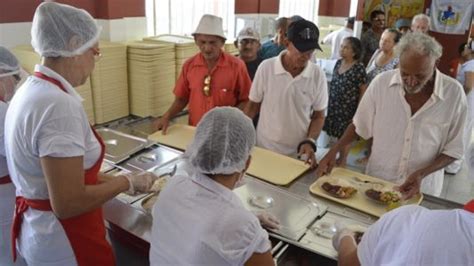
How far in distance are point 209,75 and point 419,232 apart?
1584 millimetres

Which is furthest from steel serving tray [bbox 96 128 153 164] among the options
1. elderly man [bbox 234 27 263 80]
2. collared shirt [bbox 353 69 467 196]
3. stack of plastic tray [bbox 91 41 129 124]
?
elderly man [bbox 234 27 263 80]

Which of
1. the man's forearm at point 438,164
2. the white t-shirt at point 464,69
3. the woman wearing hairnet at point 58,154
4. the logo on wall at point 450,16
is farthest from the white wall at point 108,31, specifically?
the logo on wall at point 450,16

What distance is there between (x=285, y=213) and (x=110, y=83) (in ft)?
6.33

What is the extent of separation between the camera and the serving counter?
1.21 m

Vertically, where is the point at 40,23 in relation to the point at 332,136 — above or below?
above

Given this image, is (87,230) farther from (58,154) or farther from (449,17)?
(449,17)

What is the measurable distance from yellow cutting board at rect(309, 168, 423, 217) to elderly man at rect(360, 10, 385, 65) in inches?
105

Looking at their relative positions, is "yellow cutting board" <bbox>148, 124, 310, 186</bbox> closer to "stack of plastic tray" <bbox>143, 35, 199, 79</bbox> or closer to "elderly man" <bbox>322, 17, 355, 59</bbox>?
"stack of plastic tray" <bbox>143, 35, 199, 79</bbox>

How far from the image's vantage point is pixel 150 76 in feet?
9.56

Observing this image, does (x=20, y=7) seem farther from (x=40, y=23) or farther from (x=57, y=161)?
(x=57, y=161)

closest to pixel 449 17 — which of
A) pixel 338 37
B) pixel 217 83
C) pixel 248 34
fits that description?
pixel 338 37

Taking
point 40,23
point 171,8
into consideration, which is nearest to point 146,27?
point 171,8

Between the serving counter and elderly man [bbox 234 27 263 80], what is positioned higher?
elderly man [bbox 234 27 263 80]

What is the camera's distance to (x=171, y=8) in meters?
4.10
